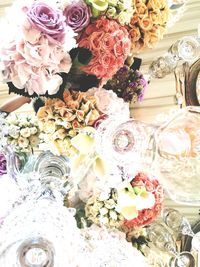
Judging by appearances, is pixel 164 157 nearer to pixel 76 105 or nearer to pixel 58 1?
pixel 76 105

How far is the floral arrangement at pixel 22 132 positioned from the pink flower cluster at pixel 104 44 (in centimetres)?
21

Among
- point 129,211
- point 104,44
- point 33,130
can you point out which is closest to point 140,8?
point 104,44

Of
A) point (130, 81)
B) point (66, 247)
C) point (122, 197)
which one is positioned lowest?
point (66, 247)

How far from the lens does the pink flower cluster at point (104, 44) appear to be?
1074 mm

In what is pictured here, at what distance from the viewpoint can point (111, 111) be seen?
113 centimetres

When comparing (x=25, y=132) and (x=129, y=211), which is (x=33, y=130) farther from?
(x=129, y=211)

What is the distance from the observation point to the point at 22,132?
46.1 inches

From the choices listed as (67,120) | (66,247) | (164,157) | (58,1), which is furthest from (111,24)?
(66,247)

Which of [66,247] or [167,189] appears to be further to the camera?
[167,189]

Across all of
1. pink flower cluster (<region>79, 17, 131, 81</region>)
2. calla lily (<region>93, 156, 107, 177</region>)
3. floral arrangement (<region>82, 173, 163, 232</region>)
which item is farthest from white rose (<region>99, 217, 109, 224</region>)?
pink flower cluster (<region>79, 17, 131, 81</region>)

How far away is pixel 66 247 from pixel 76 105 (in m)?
0.40

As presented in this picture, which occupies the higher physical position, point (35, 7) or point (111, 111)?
point (35, 7)

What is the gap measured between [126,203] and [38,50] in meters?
0.41

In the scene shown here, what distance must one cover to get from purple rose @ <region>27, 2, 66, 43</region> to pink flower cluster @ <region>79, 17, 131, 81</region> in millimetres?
101
